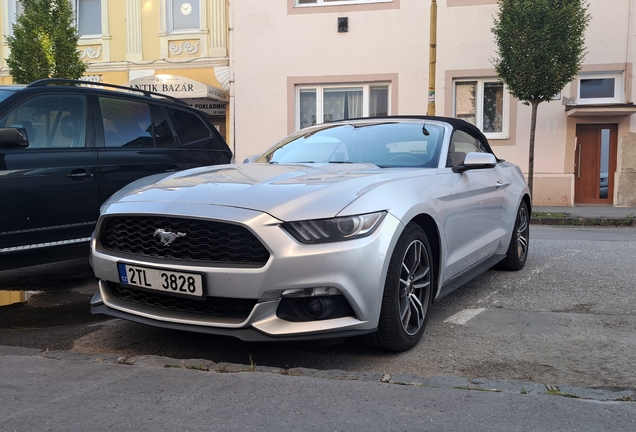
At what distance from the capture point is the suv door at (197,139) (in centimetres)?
620

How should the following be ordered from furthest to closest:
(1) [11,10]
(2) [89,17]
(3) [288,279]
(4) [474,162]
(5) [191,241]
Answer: (1) [11,10]
(2) [89,17]
(4) [474,162]
(5) [191,241]
(3) [288,279]

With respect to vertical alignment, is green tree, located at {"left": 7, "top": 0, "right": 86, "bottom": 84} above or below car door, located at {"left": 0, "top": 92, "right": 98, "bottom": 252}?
above

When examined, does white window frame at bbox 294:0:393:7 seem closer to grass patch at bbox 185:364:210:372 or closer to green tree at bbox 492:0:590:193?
green tree at bbox 492:0:590:193

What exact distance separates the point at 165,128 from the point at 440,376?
13.4 feet

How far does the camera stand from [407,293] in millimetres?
3494

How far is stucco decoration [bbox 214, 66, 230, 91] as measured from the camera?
1741 centimetres

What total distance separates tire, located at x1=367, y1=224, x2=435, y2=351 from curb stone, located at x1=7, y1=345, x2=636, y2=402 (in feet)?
1.28

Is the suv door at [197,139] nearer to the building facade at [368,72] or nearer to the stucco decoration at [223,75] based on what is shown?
the building facade at [368,72]

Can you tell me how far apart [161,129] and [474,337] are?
3.71 meters

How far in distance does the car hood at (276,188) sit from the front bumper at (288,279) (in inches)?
4.4

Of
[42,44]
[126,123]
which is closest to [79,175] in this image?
[126,123]

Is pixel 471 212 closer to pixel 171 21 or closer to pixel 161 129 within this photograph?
pixel 161 129

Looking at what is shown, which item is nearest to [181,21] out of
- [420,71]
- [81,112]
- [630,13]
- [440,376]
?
[420,71]

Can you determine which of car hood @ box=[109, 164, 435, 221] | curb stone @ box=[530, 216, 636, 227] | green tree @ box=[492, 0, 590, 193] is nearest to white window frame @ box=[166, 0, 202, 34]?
green tree @ box=[492, 0, 590, 193]
